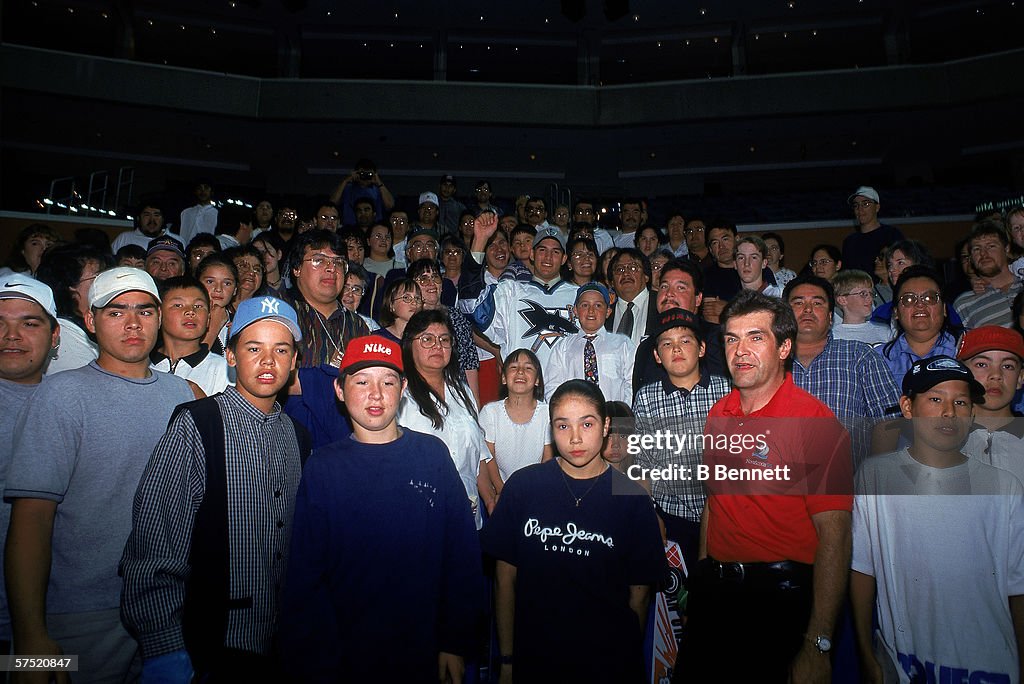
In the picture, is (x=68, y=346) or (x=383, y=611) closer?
(x=383, y=611)

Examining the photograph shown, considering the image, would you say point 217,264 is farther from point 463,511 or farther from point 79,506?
point 463,511

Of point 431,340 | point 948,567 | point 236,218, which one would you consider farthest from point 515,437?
point 236,218

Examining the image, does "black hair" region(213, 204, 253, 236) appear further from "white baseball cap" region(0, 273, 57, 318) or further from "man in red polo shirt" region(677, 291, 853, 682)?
"man in red polo shirt" region(677, 291, 853, 682)

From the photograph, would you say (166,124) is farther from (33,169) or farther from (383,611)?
(383,611)

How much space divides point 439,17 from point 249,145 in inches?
239

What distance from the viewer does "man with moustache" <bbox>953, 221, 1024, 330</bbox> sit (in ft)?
13.5

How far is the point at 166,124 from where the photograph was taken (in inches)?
647

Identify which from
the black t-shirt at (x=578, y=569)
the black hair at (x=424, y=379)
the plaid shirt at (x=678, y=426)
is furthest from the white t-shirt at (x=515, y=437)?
the black t-shirt at (x=578, y=569)

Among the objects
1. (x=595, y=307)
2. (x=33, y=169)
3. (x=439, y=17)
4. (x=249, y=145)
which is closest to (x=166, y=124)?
(x=249, y=145)

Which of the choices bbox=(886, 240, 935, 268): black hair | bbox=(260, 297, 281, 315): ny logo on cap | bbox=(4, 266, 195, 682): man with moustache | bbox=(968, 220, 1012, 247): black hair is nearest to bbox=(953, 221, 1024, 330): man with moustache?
bbox=(968, 220, 1012, 247): black hair

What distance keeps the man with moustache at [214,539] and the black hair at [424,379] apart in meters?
0.89

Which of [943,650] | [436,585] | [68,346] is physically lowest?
[943,650]

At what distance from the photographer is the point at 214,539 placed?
2.09 metres

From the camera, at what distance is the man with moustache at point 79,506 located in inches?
78.9
